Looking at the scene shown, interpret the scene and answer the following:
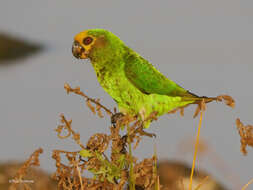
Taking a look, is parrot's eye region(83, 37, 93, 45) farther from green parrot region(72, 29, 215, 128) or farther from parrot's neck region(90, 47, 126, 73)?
parrot's neck region(90, 47, 126, 73)

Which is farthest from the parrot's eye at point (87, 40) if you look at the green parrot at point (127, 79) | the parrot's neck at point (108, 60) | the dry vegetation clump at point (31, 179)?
the dry vegetation clump at point (31, 179)

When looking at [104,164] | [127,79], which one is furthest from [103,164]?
[127,79]

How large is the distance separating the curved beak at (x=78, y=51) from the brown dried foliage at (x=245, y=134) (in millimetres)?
2591

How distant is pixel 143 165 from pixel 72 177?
0.78 metres

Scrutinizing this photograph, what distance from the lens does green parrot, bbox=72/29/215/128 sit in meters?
5.66

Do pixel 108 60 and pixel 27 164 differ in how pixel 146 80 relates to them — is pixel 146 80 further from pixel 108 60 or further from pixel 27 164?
pixel 27 164

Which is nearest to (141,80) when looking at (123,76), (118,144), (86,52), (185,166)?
(123,76)

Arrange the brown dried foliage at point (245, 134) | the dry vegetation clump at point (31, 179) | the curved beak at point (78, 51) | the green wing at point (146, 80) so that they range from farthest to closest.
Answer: the green wing at point (146, 80) < the curved beak at point (78, 51) < the dry vegetation clump at point (31, 179) < the brown dried foliage at point (245, 134)

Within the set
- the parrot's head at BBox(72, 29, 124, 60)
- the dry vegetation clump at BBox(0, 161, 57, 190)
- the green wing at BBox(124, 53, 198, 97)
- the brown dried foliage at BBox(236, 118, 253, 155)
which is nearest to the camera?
the brown dried foliage at BBox(236, 118, 253, 155)

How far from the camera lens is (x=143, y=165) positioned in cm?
380

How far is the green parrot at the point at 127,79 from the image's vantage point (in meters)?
5.66

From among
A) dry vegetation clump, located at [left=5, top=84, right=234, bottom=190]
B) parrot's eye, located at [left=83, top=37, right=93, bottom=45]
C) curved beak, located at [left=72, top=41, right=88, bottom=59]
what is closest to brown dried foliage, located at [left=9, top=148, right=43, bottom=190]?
dry vegetation clump, located at [left=5, top=84, right=234, bottom=190]

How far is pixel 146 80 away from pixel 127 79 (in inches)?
11.6

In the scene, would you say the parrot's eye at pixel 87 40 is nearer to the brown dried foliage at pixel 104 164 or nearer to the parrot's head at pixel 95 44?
the parrot's head at pixel 95 44
